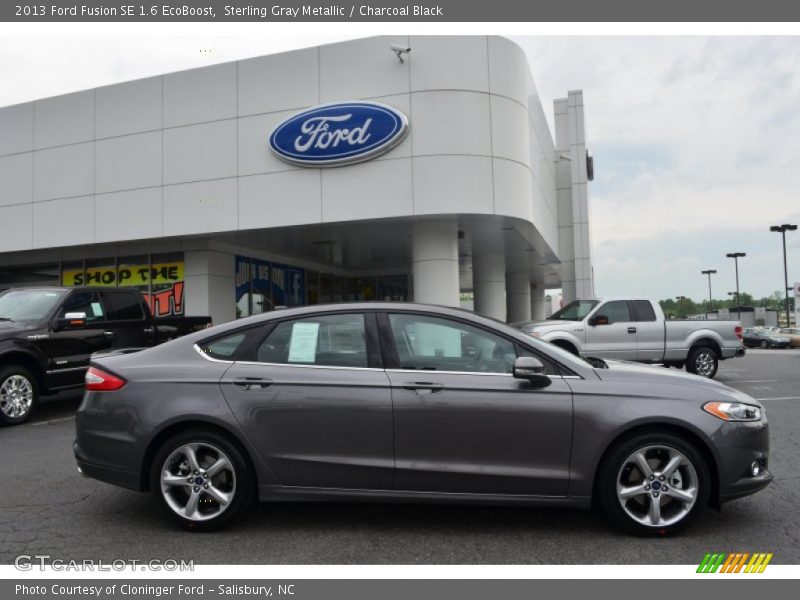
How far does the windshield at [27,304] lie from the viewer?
8883mm

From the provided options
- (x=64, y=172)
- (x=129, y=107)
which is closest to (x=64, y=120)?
(x=64, y=172)

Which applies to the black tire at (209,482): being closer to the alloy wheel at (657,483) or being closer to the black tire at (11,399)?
the alloy wheel at (657,483)

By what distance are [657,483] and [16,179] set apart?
18481 mm

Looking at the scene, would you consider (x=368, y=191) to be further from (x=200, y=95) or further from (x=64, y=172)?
(x=64, y=172)

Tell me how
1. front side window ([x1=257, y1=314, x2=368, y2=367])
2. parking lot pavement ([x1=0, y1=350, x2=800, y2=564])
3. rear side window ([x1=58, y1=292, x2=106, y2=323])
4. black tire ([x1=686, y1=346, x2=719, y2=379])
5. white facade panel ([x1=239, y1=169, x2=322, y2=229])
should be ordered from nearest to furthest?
parking lot pavement ([x1=0, y1=350, x2=800, y2=564]) → front side window ([x1=257, y1=314, x2=368, y2=367]) → rear side window ([x1=58, y1=292, x2=106, y2=323]) → black tire ([x1=686, y1=346, x2=719, y2=379]) → white facade panel ([x1=239, y1=169, x2=322, y2=229])

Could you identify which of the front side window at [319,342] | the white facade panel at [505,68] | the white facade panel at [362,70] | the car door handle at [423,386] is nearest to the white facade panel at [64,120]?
the white facade panel at [362,70]

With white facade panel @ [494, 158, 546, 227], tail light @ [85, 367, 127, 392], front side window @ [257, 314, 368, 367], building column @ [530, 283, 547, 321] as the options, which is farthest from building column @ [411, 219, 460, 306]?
building column @ [530, 283, 547, 321]

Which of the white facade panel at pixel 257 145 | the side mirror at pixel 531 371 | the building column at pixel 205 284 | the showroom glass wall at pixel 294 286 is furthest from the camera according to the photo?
the showroom glass wall at pixel 294 286

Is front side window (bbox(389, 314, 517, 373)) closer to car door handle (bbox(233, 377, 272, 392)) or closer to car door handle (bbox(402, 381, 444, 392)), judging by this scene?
car door handle (bbox(402, 381, 444, 392))

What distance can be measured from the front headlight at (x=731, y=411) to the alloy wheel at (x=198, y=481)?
3206 millimetres

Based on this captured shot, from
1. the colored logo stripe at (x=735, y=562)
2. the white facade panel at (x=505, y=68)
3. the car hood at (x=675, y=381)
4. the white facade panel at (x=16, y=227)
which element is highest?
the white facade panel at (x=505, y=68)

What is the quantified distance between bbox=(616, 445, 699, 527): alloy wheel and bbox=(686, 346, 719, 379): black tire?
30.7 ft

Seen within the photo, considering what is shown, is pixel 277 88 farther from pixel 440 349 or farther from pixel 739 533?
pixel 739 533

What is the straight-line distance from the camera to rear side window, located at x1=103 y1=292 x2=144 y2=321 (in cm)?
995
